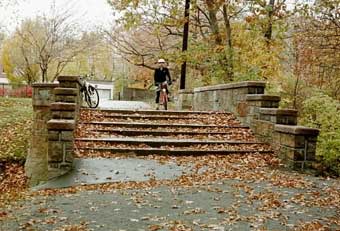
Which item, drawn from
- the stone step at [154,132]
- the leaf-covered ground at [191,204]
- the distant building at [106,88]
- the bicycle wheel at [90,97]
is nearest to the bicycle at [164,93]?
the bicycle wheel at [90,97]

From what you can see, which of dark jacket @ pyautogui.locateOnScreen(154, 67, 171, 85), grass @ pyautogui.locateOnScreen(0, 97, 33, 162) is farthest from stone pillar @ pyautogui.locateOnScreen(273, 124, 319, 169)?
grass @ pyautogui.locateOnScreen(0, 97, 33, 162)

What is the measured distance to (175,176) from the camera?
24.4 feet

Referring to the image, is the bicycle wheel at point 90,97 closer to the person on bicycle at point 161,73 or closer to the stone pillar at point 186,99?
the person on bicycle at point 161,73

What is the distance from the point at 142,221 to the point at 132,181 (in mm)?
2299

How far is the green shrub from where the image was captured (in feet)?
34.2

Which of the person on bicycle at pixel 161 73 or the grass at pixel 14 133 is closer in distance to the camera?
the grass at pixel 14 133

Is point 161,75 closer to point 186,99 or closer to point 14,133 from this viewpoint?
point 186,99

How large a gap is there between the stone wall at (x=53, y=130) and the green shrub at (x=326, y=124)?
5.82 meters

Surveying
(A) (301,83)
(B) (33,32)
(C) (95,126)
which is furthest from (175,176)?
(B) (33,32)

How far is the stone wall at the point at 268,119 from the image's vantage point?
8383 mm

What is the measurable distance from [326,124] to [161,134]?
444 cm

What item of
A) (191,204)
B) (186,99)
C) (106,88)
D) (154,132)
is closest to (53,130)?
(154,132)

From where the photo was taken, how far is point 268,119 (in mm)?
9672

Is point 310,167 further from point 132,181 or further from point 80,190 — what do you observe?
point 80,190
